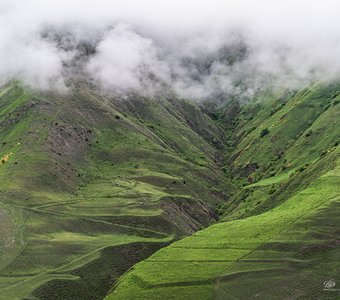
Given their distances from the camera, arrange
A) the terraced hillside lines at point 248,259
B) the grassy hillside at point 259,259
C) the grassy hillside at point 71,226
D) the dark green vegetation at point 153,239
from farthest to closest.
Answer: the grassy hillside at point 71,226, the dark green vegetation at point 153,239, the terraced hillside lines at point 248,259, the grassy hillside at point 259,259

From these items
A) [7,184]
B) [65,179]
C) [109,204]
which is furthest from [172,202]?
[7,184]

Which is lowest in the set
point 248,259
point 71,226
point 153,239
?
point 248,259

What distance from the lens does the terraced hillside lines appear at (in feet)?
408

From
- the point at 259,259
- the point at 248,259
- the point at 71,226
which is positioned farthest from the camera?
the point at 71,226

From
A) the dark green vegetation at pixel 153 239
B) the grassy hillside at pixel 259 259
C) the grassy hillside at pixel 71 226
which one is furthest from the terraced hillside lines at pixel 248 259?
the grassy hillside at pixel 71 226

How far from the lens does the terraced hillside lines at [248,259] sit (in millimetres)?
124344

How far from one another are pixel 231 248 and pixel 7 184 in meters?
76.3

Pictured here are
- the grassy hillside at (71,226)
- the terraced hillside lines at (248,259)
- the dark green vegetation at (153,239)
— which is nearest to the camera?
the terraced hillside lines at (248,259)

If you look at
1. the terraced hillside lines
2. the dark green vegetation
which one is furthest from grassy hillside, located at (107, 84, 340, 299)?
the dark green vegetation

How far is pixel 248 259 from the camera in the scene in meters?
134

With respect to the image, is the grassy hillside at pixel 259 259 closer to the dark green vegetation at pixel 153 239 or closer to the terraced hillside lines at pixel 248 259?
the terraced hillside lines at pixel 248 259

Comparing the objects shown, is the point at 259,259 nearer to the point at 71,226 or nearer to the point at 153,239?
the point at 153,239

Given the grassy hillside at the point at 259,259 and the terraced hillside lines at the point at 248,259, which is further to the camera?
the terraced hillside lines at the point at 248,259

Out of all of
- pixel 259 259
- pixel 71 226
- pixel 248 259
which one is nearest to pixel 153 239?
pixel 71 226
